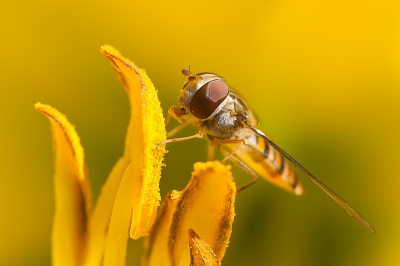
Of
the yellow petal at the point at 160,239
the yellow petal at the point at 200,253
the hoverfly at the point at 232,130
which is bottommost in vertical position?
the yellow petal at the point at 160,239

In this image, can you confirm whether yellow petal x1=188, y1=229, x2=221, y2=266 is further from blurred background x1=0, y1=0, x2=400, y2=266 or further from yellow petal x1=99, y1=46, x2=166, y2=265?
blurred background x1=0, y1=0, x2=400, y2=266

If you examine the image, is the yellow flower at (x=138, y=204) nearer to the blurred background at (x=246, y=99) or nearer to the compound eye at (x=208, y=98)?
the compound eye at (x=208, y=98)

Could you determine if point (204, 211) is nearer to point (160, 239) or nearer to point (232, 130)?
point (160, 239)

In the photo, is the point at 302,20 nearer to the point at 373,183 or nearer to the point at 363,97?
the point at 363,97

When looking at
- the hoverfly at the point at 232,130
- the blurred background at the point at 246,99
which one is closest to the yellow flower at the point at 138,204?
the hoverfly at the point at 232,130

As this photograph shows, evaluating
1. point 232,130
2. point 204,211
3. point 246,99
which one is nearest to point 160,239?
point 204,211

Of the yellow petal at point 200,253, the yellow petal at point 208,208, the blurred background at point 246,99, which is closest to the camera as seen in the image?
the yellow petal at point 200,253
